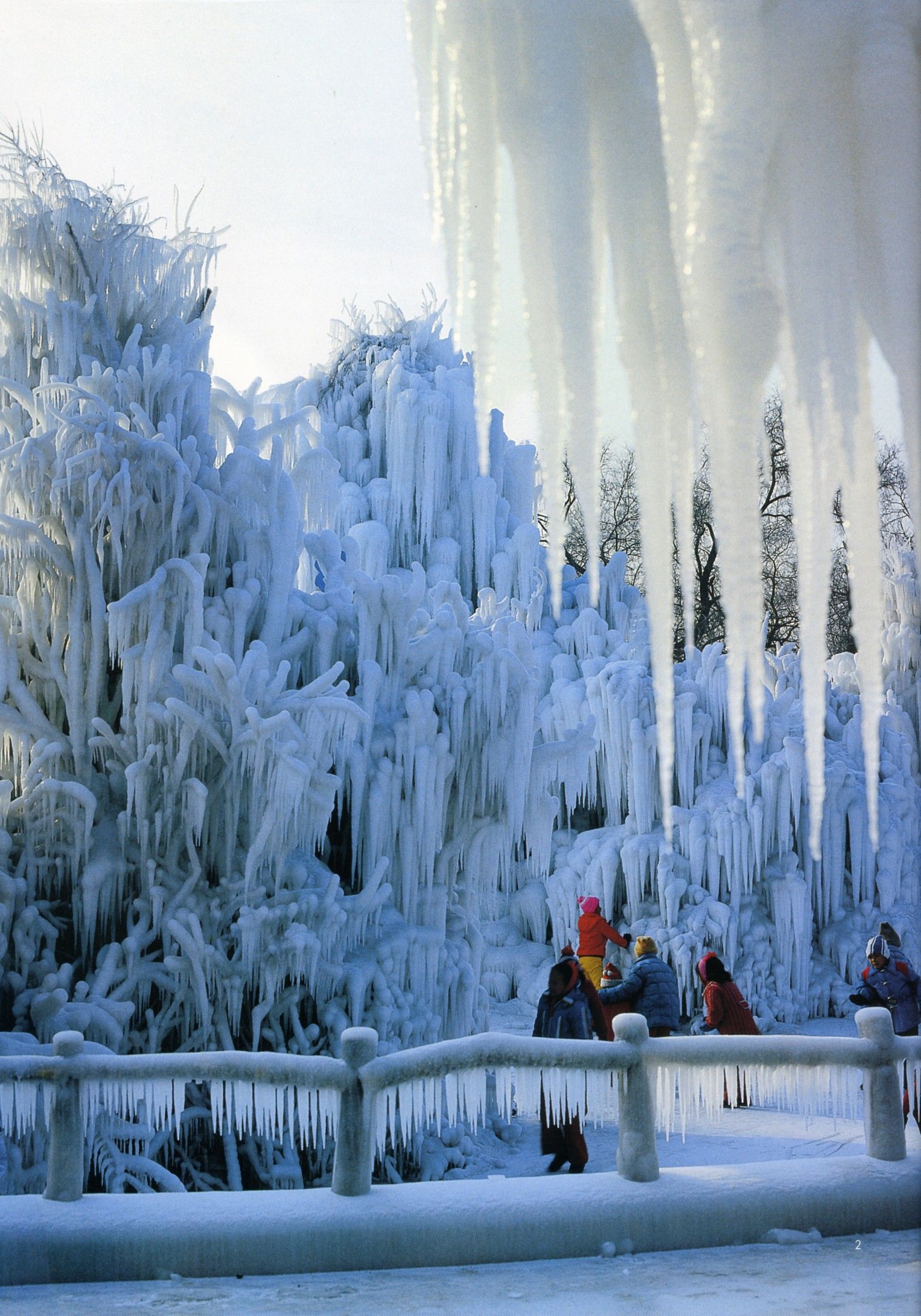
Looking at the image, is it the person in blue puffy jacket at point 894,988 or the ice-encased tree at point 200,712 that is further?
the ice-encased tree at point 200,712

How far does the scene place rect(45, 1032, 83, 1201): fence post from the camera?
17.3 feet

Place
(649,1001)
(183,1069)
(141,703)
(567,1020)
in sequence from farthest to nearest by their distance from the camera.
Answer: (649,1001) → (141,703) → (567,1020) → (183,1069)

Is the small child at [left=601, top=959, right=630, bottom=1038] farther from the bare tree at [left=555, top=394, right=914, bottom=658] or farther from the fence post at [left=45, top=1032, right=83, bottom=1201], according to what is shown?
the bare tree at [left=555, top=394, right=914, bottom=658]

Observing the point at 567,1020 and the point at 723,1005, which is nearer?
the point at 567,1020

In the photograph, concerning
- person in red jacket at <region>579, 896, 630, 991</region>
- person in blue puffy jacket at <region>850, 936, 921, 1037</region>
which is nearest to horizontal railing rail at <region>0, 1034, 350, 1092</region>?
person in blue puffy jacket at <region>850, 936, 921, 1037</region>

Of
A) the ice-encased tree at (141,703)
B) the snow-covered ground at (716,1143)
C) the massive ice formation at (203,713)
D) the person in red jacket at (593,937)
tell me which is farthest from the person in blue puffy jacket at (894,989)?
the ice-encased tree at (141,703)

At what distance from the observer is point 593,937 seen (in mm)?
11406

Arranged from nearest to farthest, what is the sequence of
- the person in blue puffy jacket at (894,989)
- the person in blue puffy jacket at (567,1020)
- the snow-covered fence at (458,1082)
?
the snow-covered fence at (458,1082), the person in blue puffy jacket at (567,1020), the person in blue puffy jacket at (894,989)

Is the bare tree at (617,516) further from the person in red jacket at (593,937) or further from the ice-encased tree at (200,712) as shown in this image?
the ice-encased tree at (200,712)

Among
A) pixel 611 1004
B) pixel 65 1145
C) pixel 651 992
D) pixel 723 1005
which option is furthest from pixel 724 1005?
pixel 65 1145

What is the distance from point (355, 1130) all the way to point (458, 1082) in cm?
53

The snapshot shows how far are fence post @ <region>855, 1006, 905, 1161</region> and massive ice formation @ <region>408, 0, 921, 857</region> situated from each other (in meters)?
3.98

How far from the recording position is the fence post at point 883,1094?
19.0 ft

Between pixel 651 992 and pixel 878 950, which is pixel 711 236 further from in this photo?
pixel 651 992
